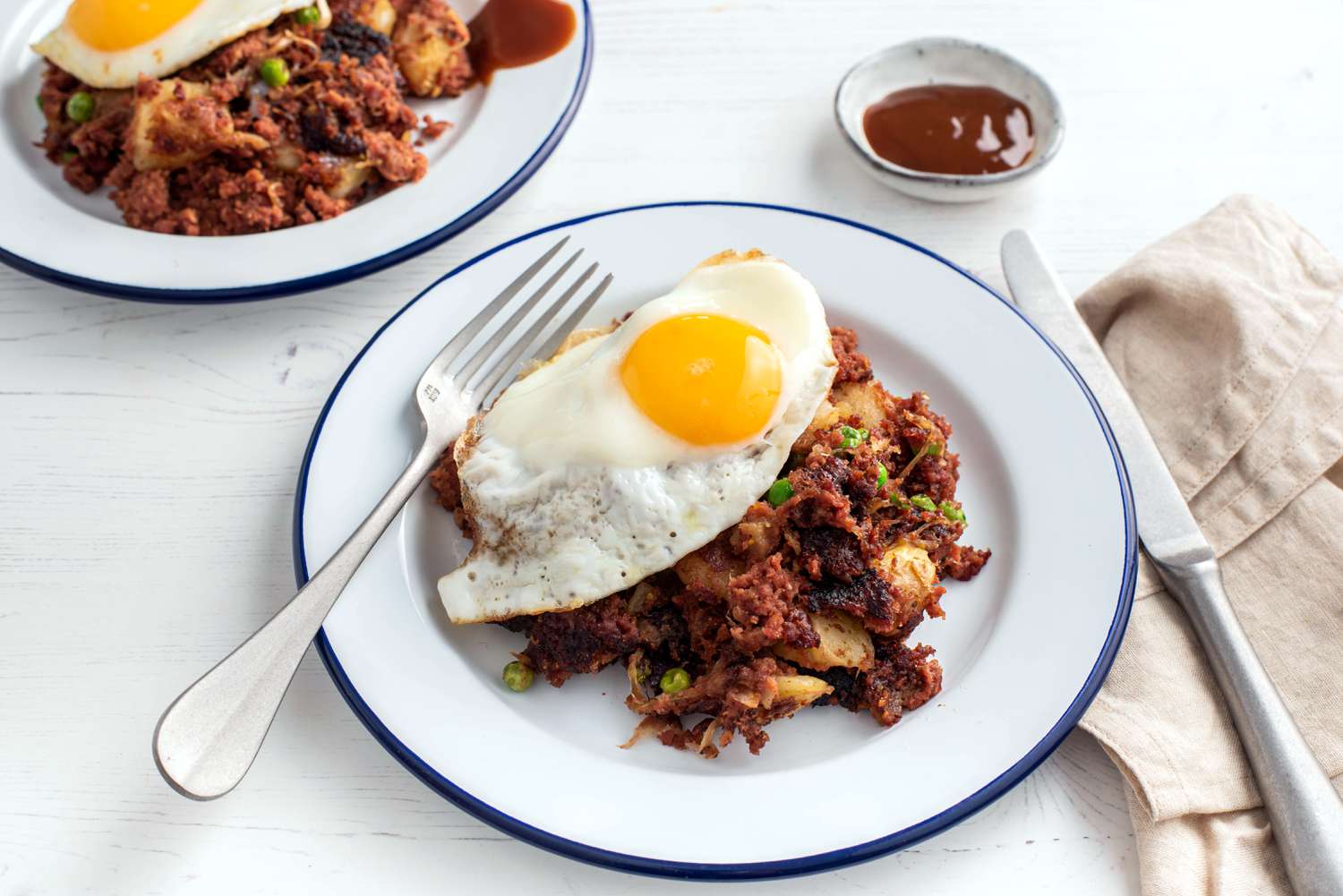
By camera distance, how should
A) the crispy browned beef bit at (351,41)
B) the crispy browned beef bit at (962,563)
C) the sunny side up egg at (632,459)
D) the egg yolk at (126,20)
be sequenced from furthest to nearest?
the crispy browned beef bit at (351,41), the egg yolk at (126,20), the crispy browned beef bit at (962,563), the sunny side up egg at (632,459)

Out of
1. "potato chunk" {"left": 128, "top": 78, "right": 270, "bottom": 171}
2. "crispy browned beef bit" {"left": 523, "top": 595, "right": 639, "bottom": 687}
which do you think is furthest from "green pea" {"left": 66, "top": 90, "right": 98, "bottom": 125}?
"crispy browned beef bit" {"left": 523, "top": 595, "right": 639, "bottom": 687}

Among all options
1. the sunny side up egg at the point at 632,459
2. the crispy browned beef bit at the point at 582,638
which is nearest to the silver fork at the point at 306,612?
the sunny side up egg at the point at 632,459

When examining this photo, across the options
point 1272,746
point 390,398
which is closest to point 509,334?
point 390,398

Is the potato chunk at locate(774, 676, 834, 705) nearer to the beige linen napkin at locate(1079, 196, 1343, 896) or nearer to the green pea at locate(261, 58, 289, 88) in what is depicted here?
the beige linen napkin at locate(1079, 196, 1343, 896)

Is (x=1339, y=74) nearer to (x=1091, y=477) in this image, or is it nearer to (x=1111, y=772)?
(x=1091, y=477)

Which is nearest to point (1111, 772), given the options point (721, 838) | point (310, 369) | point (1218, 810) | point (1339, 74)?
point (1218, 810)

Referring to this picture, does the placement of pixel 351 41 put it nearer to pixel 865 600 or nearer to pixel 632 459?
pixel 632 459

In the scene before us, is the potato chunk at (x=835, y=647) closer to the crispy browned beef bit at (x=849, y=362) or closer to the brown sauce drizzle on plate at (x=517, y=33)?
the crispy browned beef bit at (x=849, y=362)
